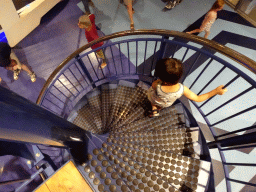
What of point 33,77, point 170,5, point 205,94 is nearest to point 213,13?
point 170,5

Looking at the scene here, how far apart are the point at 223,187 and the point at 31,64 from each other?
5.03 metres

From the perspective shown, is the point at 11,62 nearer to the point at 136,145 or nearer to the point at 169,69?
the point at 136,145

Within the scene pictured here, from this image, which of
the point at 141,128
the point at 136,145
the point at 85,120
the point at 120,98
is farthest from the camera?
the point at 85,120

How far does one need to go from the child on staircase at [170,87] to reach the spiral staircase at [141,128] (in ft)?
1.06

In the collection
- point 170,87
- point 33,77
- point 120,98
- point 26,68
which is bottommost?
point 170,87

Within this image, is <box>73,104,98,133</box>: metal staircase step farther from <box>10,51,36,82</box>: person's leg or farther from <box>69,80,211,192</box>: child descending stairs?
<box>10,51,36,82</box>: person's leg

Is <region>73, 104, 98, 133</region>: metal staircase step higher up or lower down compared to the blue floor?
lower down

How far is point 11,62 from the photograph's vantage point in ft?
13.0

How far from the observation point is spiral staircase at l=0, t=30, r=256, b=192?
1.84 meters

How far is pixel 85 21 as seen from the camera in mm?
3244

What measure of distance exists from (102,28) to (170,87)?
343 cm

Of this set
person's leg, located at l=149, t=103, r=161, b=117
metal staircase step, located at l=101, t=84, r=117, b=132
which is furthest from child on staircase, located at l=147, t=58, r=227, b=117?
metal staircase step, located at l=101, t=84, r=117, b=132

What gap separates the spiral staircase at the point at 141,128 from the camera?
1.84 meters

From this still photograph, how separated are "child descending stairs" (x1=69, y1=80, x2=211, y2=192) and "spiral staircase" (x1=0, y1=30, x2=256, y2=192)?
0.03 ft
